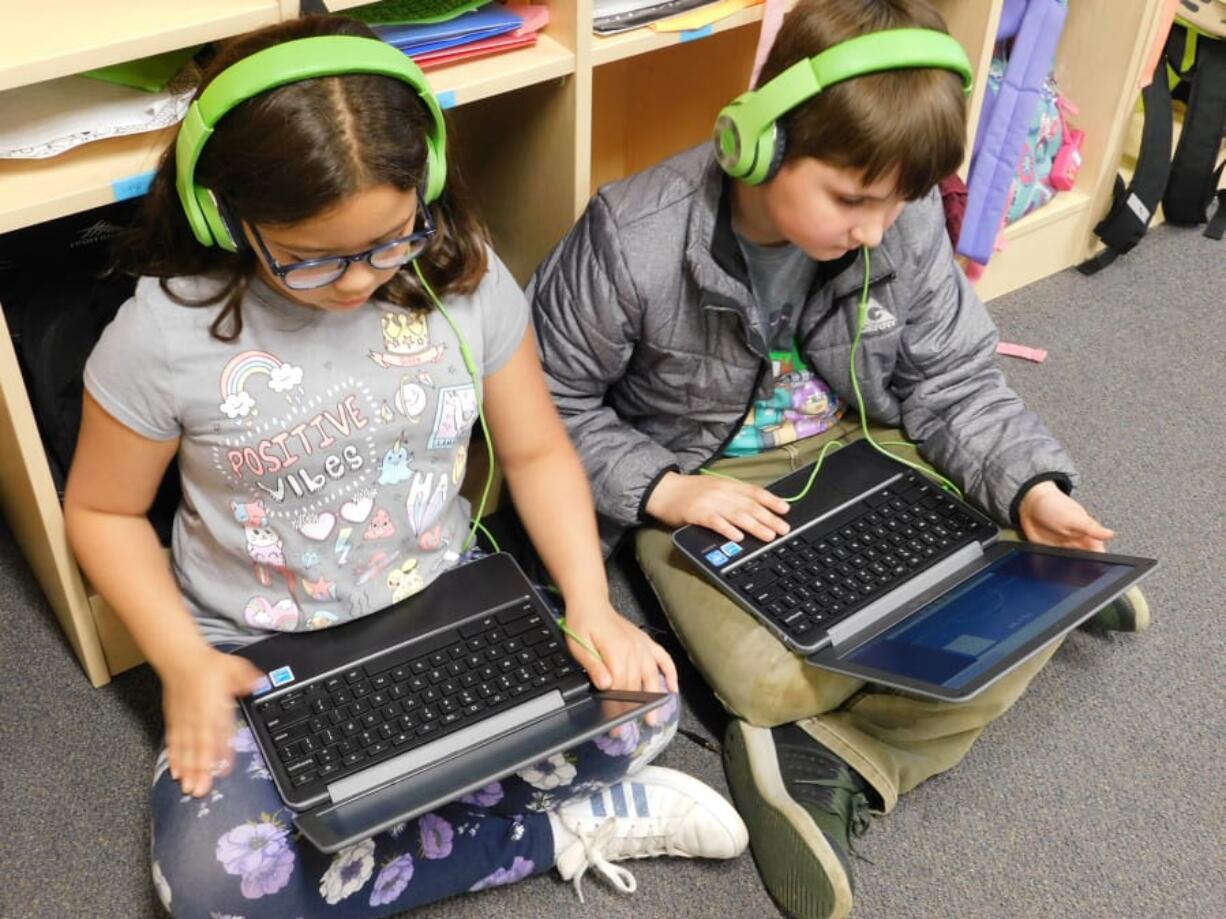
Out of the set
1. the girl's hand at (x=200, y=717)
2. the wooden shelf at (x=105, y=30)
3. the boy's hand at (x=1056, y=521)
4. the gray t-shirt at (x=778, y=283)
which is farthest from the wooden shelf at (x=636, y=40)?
the girl's hand at (x=200, y=717)

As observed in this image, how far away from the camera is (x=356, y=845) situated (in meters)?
1.01

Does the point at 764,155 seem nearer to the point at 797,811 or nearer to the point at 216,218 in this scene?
the point at 216,218

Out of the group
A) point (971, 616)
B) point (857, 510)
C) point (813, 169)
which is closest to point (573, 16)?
point (813, 169)

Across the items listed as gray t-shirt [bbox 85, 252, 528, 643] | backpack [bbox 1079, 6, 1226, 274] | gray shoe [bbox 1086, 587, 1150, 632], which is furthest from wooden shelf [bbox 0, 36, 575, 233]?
backpack [bbox 1079, 6, 1226, 274]

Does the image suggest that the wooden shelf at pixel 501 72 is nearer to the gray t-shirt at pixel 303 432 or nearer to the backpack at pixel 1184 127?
the gray t-shirt at pixel 303 432

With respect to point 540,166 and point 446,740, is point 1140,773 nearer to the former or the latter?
point 446,740

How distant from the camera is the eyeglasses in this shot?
90 centimetres

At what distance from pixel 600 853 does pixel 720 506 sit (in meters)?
0.35

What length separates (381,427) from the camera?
41.8 inches

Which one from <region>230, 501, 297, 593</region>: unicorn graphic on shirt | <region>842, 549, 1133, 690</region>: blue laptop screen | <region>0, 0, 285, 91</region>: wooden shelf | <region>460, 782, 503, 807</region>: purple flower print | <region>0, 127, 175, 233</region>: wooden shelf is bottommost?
<region>460, 782, 503, 807</region>: purple flower print

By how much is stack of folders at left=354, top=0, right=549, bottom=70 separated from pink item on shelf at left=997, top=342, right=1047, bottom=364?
954 mm

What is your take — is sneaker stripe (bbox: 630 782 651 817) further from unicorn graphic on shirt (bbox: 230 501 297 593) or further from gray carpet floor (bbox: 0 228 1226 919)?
unicorn graphic on shirt (bbox: 230 501 297 593)

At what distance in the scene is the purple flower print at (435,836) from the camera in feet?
3.61

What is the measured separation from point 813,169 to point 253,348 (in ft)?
1.61
